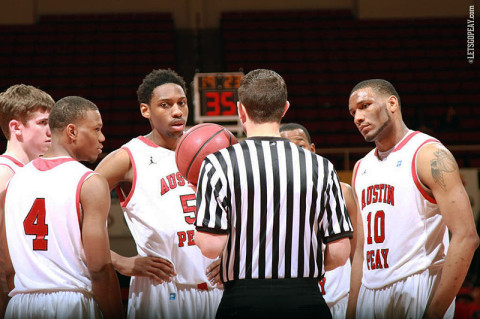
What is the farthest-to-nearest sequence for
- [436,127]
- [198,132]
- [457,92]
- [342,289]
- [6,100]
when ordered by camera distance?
[457,92], [436,127], [342,289], [6,100], [198,132]

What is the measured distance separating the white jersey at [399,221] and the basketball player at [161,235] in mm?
1039

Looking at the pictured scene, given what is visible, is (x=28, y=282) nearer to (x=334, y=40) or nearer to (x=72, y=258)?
(x=72, y=258)

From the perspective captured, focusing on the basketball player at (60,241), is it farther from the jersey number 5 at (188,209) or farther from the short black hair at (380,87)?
the short black hair at (380,87)

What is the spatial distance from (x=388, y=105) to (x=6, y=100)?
2.40 m

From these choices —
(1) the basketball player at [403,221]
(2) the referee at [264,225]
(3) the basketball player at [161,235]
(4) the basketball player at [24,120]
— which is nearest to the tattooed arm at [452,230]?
(1) the basketball player at [403,221]

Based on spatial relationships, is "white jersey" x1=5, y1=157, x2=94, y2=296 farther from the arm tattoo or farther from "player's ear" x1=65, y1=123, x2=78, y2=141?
the arm tattoo

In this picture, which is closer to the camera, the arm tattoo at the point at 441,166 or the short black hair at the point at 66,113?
the short black hair at the point at 66,113

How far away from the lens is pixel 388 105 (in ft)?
12.5

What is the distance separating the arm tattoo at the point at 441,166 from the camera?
10.9 ft

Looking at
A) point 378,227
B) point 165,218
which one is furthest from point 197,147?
point 378,227

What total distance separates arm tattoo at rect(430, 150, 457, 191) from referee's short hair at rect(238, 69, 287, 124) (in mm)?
1180

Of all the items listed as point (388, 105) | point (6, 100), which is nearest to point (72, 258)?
point (6, 100)

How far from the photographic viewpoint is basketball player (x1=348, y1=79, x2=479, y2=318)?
3.25 metres

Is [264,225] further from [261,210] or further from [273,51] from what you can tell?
[273,51]
